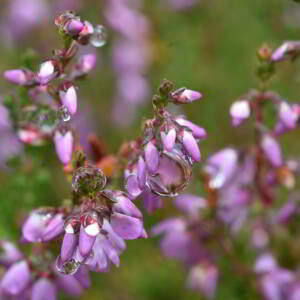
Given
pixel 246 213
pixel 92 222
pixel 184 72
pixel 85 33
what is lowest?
pixel 184 72

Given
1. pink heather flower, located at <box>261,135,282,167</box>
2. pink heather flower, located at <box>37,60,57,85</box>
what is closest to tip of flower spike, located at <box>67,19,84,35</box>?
pink heather flower, located at <box>37,60,57,85</box>

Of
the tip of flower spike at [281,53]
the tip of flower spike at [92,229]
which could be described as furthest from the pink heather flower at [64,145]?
the tip of flower spike at [281,53]

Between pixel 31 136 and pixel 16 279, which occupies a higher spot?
pixel 31 136

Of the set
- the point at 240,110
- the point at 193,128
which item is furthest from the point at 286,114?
the point at 193,128

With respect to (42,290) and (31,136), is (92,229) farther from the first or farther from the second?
(31,136)

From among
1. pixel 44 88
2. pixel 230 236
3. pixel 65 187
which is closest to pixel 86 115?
pixel 65 187

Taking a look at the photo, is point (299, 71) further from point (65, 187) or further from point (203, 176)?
point (203, 176)

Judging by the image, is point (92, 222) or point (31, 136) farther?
point (31, 136)
